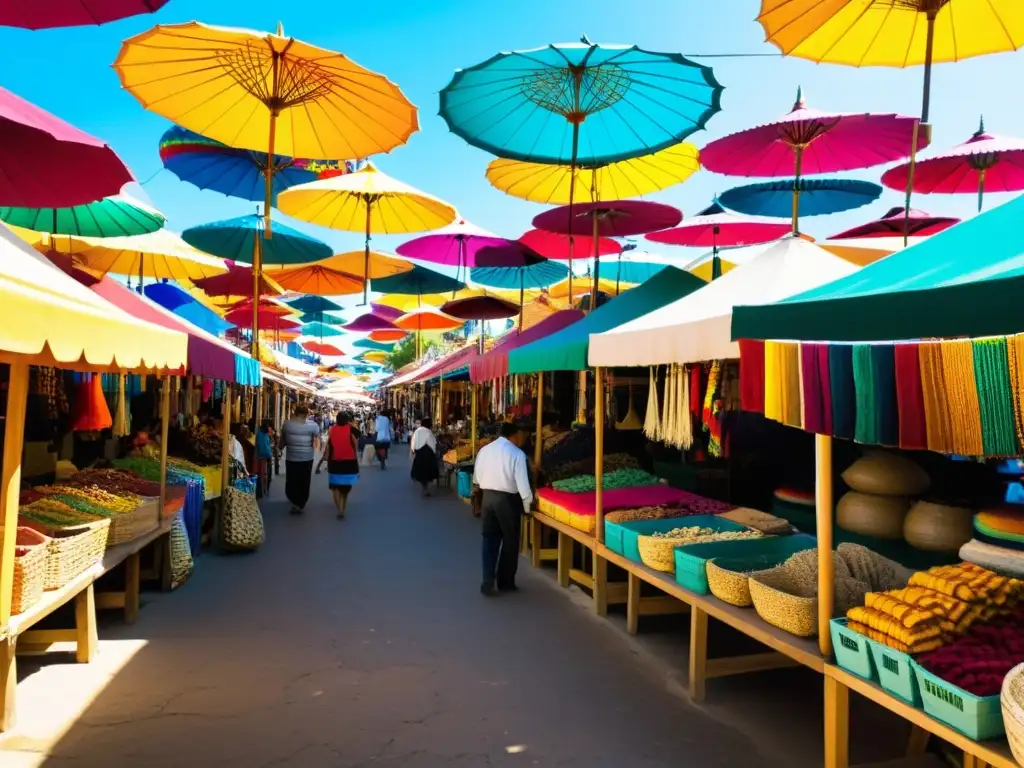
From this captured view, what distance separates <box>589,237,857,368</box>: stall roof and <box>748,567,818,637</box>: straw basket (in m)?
1.28

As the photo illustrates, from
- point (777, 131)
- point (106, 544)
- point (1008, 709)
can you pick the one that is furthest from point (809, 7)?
point (106, 544)

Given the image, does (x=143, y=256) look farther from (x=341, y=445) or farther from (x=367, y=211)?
(x=341, y=445)

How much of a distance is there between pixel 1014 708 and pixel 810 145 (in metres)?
6.73

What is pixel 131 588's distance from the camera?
230 inches

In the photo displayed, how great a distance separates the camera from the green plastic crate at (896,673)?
292 cm

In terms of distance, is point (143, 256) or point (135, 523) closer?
point (135, 523)

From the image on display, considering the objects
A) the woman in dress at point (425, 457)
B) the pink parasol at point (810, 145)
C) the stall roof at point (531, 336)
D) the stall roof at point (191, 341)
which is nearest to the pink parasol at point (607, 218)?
the stall roof at point (531, 336)

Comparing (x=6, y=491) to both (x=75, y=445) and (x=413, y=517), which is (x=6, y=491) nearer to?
(x=75, y=445)

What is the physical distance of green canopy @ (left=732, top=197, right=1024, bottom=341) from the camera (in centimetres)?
235

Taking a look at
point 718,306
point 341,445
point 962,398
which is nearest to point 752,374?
point 962,398

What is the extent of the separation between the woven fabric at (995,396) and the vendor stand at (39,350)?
3.45 metres

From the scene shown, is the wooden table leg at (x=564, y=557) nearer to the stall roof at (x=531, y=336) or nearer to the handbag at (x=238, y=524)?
the stall roof at (x=531, y=336)

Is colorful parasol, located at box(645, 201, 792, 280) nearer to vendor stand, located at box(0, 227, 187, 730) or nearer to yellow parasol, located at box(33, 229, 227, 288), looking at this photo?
yellow parasol, located at box(33, 229, 227, 288)

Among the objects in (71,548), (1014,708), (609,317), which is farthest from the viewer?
(609,317)
